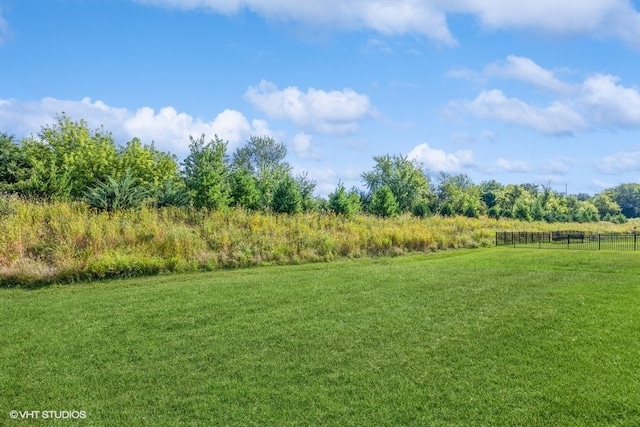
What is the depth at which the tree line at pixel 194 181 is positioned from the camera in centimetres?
1756

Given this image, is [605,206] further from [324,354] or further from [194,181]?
[324,354]

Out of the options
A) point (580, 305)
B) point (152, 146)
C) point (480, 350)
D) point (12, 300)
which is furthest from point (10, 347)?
point (152, 146)

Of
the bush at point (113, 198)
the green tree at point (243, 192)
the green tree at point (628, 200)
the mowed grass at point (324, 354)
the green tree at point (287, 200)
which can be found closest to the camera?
the mowed grass at point (324, 354)

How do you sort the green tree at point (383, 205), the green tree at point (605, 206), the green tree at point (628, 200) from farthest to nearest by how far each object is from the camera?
1. the green tree at point (628, 200)
2. the green tree at point (605, 206)
3. the green tree at point (383, 205)

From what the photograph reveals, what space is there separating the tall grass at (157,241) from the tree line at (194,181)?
152 cm

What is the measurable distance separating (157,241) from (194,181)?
378 inches

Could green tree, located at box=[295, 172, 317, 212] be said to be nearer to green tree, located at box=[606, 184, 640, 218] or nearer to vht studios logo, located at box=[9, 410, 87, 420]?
vht studios logo, located at box=[9, 410, 87, 420]

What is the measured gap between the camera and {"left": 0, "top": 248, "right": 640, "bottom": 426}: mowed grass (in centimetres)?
384

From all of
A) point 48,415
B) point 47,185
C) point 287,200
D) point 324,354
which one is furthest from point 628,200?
point 48,415

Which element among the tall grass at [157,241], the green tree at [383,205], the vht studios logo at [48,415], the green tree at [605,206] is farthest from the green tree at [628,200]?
the vht studios logo at [48,415]

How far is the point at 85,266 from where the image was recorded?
9.53 meters

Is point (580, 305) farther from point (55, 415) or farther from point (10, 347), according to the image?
point (10, 347)

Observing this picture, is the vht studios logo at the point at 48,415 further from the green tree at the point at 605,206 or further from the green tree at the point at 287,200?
the green tree at the point at 605,206

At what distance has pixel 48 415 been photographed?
372 cm
